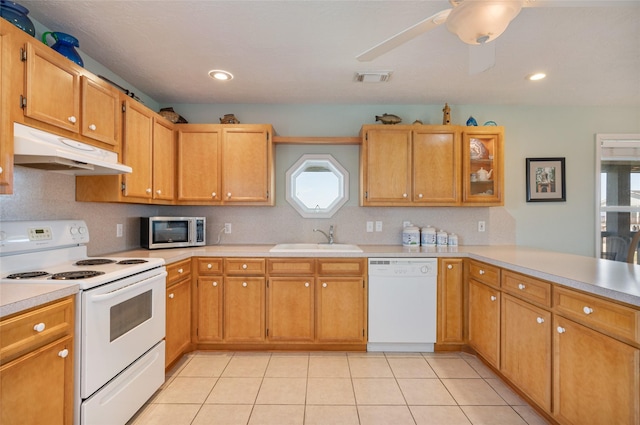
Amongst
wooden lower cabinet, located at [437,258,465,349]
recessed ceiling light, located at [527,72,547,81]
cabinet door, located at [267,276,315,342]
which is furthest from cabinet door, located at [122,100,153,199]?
recessed ceiling light, located at [527,72,547,81]

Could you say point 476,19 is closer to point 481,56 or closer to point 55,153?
point 481,56

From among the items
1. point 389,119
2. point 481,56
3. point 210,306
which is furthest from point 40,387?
point 389,119

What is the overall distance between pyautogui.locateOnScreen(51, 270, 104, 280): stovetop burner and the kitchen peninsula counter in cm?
58

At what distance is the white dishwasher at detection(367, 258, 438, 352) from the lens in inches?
102

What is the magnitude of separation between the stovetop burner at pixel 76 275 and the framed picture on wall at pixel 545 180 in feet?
12.9

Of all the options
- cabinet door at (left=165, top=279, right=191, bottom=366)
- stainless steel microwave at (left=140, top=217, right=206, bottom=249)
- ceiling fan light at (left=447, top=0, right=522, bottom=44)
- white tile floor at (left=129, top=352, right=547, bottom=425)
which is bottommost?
white tile floor at (left=129, top=352, right=547, bottom=425)

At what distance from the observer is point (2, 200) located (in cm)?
162

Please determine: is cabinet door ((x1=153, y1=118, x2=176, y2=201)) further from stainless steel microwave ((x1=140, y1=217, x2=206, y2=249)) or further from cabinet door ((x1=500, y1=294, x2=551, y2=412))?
cabinet door ((x1=500, y1=294, x2=551, y2=412))

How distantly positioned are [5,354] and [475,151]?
11.5ft

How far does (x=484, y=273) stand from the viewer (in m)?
2.34

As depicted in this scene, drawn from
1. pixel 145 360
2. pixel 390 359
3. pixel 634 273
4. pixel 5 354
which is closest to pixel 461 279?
pixel 390 359

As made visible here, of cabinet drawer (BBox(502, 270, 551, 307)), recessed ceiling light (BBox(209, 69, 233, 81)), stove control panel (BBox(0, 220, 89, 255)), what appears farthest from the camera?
recessed ceiling light (BBox(209, 69, 233, 81))

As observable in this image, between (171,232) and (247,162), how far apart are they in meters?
0.97

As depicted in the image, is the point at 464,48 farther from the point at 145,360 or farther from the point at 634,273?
the point at 145,360
